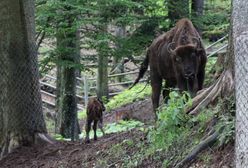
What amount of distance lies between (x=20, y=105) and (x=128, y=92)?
1184 centimetres

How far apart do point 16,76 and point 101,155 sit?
2.99m

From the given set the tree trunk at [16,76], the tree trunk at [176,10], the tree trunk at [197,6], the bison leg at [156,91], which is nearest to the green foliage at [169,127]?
the tree trunk at [16,76]

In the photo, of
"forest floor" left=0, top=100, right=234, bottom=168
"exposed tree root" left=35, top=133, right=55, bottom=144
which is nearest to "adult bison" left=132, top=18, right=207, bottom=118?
"forest floor" left=0, top=100, right=234, bottom=168

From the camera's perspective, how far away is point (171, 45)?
11164 mm

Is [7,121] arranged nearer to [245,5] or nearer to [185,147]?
[185,147]

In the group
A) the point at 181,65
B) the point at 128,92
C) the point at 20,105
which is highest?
the point at 181,65

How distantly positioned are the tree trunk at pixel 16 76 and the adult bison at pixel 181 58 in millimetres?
2828

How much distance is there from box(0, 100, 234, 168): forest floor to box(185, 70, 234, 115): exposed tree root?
100 centimetres

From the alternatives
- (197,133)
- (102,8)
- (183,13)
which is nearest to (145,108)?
(183,13)

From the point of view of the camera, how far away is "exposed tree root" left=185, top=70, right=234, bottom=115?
784 centimetres

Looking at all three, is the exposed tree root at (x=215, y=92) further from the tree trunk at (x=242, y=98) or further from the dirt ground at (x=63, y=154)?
the tree trunk at (x=242, y=98)

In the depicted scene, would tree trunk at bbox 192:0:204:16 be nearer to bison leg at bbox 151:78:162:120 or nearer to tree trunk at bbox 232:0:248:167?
bison leg at bbox 151:78:162:120

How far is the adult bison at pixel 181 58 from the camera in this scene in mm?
10453

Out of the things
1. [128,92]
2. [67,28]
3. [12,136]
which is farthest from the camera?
[128,92]
